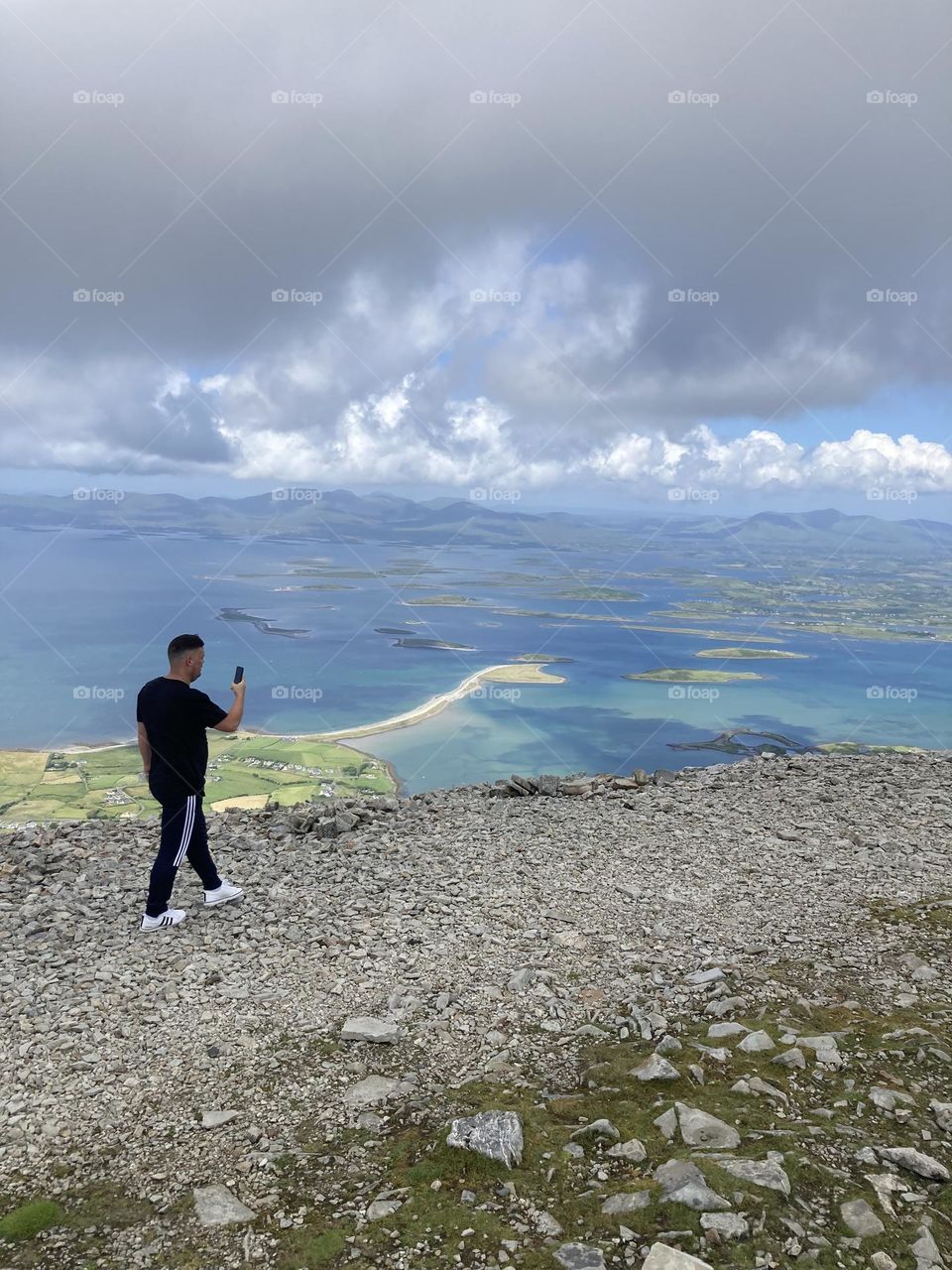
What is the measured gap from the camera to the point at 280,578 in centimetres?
11181

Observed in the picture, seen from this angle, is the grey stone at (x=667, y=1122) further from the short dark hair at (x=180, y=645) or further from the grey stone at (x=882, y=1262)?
the short dark hair at (x=180, y=645)

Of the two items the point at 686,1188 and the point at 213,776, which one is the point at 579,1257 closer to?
the point at 686,1188

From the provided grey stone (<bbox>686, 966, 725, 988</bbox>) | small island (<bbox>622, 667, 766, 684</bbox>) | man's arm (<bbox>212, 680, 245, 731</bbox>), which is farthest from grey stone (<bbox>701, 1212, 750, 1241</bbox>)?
small island (<bbox>622, 667, 766, 684</bbox>)

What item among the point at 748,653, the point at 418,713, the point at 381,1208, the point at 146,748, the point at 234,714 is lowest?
the point at 418,713

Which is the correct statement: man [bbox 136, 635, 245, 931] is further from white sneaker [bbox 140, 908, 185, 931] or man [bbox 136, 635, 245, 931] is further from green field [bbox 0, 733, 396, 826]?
green field [bbox 0, 733, 396, 826]

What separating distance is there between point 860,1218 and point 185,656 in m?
7.61

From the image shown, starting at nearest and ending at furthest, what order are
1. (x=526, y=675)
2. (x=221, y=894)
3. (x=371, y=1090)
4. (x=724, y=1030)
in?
(x=371, y=1090) < (x=724, y=1030) < (x=221, y=894) < (x=526, y=675)

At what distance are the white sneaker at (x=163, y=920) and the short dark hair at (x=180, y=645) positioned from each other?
9.73ft

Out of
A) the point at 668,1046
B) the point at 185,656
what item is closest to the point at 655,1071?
the point at 668,1046

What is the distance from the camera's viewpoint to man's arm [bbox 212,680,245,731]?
27.5 ft

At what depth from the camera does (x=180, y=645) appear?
27.6 ft

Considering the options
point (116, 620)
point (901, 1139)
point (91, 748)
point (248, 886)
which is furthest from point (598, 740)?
point (116, 620)

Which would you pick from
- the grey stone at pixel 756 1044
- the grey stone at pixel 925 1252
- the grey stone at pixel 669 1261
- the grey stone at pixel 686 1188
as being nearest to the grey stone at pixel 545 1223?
the grey stone at pixel 669 1261

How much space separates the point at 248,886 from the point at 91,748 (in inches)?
1443
